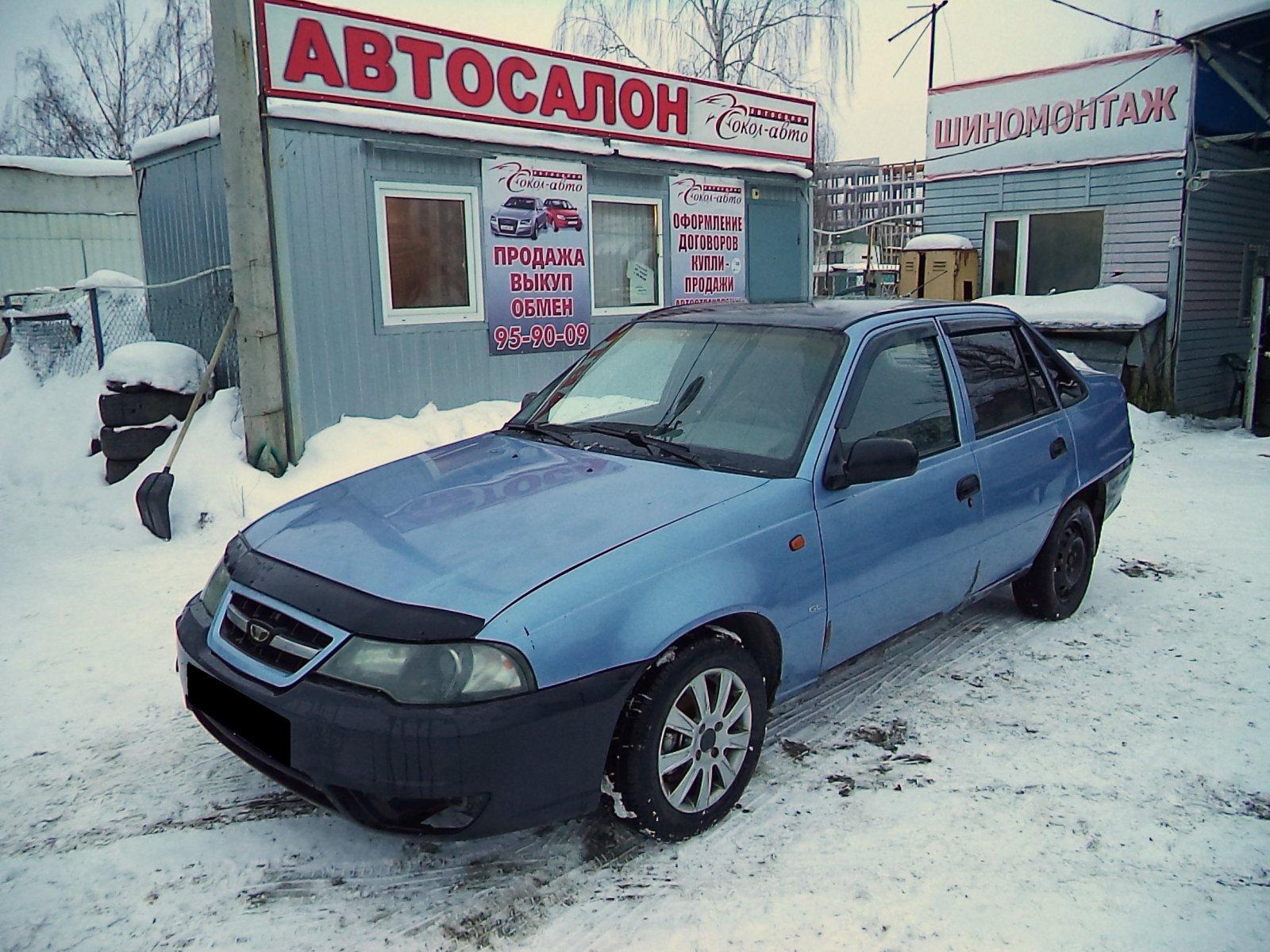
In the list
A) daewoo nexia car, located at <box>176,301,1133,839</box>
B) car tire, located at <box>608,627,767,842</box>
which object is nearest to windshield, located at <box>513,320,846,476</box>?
daewoo nexia car, located at <box>176,301,1133,839</box>

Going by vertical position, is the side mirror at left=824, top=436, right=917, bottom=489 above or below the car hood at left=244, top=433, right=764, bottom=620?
above

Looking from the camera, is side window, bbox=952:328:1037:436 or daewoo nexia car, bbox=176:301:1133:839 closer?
daewoo nexia car, bbox=176:301:1133:839

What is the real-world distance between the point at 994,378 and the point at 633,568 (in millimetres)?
2405

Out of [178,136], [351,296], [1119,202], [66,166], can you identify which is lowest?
[351,296]

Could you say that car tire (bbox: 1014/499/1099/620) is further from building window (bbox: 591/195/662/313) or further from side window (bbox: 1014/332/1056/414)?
building window (bbox: 591/195/662/313)

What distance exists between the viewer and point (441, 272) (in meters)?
8.41

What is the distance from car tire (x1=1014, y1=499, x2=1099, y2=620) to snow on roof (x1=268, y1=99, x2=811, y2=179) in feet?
19.2

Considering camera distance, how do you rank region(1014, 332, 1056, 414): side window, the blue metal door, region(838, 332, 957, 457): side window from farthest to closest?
1. the blue metal door
2. region(1014, 332, 1056, 414): side window
3. region(838, 332, 957, 457): side window

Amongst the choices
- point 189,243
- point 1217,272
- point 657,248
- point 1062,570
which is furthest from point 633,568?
point 1217,272

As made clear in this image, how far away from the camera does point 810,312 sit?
398 cm

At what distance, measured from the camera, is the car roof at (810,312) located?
3.81 m

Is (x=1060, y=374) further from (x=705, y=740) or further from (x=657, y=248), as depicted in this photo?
(x=657, y=248)

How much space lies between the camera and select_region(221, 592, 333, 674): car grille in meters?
2.59

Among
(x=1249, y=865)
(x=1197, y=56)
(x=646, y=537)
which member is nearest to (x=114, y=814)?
(x=646, y=537)
